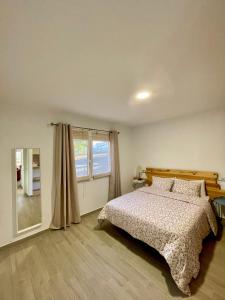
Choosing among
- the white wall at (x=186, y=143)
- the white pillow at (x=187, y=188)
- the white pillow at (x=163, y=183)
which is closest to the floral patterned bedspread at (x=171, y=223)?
the white pillow at (x=187, y=188)

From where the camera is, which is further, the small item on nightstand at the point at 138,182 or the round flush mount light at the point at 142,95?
the small item on nightstand at the point at 138,182

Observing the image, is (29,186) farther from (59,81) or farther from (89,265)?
(59,81)

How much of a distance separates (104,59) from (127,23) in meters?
0.39

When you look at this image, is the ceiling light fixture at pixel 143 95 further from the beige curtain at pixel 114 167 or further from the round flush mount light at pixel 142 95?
the beige curtain at pixel 114 167

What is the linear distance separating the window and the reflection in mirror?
2.80 ft

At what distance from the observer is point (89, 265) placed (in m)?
1.88

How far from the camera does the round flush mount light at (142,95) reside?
2.03 metres

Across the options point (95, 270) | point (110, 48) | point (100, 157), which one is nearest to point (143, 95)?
point (110, 48)

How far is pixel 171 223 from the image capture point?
1.87m

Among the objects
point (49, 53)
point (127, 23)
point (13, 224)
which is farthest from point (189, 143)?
point (13, 224)

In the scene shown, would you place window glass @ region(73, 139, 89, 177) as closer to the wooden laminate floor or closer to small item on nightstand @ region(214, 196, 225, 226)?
the wooden laminate floor

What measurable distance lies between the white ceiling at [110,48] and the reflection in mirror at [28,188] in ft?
3.18

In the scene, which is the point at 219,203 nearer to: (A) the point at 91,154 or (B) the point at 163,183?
(B) the point at 163,183

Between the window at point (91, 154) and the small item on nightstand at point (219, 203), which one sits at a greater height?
the window at point (91, 154)
